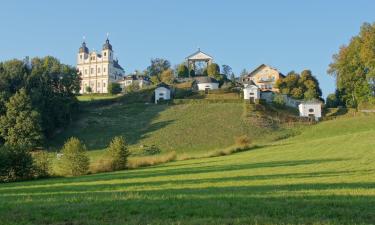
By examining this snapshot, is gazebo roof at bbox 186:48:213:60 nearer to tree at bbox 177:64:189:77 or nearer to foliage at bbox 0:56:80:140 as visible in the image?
tree at bbox 177:64:189:77

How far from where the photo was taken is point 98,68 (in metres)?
150

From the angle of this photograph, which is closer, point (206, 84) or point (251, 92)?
point (251, 92)

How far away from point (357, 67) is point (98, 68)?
3449 inches

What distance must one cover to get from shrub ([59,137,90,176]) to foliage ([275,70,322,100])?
71.2m

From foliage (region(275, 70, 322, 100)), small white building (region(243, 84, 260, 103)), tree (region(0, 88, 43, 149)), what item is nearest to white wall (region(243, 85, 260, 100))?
small white building (region(243, 84, 260, 103))

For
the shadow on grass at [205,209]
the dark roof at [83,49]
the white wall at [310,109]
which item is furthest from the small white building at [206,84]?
the shadow on grass at [205,209]

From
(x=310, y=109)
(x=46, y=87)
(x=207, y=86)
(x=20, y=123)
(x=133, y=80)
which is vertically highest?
(x=133, y=80)

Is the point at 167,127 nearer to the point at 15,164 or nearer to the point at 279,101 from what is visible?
the point at 279,101

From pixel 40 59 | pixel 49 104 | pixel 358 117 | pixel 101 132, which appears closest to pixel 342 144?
pixel 358 117

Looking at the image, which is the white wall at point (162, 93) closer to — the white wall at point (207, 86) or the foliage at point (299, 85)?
the white wall at point (207, 86)

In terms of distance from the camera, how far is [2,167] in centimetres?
3719

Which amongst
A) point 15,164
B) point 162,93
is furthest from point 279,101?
point 15,164

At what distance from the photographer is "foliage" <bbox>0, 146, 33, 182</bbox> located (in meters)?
37.3

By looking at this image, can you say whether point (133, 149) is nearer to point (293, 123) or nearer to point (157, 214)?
point (293, 123)
